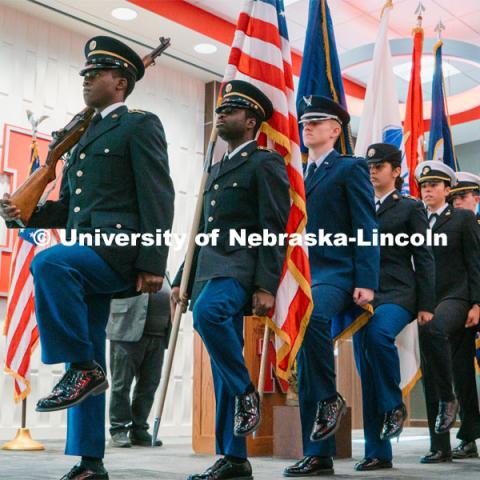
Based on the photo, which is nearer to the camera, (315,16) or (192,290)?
(192,290)

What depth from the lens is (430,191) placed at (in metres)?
4.38

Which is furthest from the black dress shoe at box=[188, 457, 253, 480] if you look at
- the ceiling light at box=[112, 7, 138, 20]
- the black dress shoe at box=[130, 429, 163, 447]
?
the ceiling light at box=[112, 7, 138, 20]

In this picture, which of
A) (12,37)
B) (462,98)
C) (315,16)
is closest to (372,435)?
(315,16)

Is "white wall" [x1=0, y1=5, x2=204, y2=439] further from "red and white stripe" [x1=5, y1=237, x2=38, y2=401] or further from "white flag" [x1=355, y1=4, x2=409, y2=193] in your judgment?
"white flag" [x1=355, y1=4, x2=409, y2=193]

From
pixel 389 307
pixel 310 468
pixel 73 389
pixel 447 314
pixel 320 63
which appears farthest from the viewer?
pixel 320 63

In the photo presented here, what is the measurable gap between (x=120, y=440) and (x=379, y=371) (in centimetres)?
215

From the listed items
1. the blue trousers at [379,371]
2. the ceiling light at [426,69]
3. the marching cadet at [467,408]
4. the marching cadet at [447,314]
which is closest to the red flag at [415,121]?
the marching cadet at [447,314]

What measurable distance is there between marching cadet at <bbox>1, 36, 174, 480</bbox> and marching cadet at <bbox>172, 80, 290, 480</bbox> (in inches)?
10.1

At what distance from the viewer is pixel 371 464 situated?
132 inches

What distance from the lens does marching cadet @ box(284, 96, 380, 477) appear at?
9.85 ft

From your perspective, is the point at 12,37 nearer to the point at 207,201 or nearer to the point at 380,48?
the point at 380,48

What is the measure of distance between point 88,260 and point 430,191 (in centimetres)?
256

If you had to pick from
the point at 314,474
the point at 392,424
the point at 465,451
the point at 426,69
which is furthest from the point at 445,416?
the point at 426,69

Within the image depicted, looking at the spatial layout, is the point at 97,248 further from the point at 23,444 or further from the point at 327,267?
the point at 23,444
